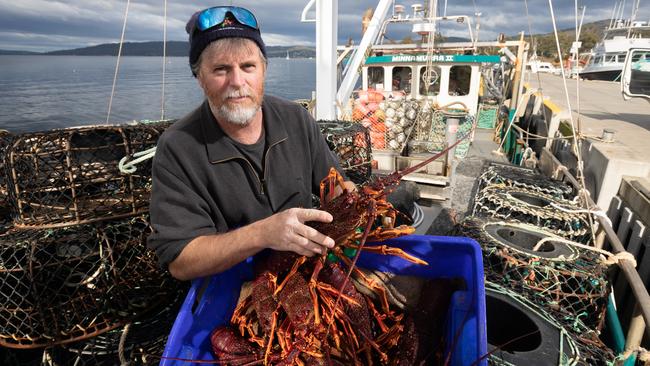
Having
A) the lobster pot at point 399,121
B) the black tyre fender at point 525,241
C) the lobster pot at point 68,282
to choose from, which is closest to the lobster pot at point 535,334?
the black tyre fender at point 525,241

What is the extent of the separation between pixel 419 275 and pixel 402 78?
35.6 feet

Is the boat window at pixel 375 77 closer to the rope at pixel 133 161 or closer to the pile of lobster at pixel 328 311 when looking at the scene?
the rope at pixel 133 161

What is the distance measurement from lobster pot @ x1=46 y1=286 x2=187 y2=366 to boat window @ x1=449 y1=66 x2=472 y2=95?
1085cm

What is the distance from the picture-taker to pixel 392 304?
2.00m

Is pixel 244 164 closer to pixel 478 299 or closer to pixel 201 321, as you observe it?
pixel 201 321

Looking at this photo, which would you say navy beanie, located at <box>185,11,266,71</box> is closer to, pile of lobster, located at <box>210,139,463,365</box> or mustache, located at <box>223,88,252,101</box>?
mustache, located at <box>223,88,252,101</box>

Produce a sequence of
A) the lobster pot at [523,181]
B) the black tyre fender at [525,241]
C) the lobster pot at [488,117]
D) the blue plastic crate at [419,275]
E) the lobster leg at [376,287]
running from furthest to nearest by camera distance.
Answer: the lobster pot at [488,117] < the lobster pot at [523,181] < the black tyre fender at [525,241] < the lobster leg at [376,287] < the blue plastic crate at [419,275]

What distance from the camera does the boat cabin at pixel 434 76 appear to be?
10727mm

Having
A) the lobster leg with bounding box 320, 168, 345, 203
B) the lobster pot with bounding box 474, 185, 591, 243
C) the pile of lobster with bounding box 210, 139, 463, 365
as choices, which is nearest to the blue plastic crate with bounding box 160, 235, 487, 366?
the pile of lobster with bounding box 210, 139, 463, 365

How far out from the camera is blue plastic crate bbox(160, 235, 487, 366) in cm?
148

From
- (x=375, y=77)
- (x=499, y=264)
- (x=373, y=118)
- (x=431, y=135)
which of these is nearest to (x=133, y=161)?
(x=499, y=264)

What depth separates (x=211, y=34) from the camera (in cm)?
200

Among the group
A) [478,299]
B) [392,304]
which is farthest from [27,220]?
[478,299]

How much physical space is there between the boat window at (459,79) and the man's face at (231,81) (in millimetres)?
10372
